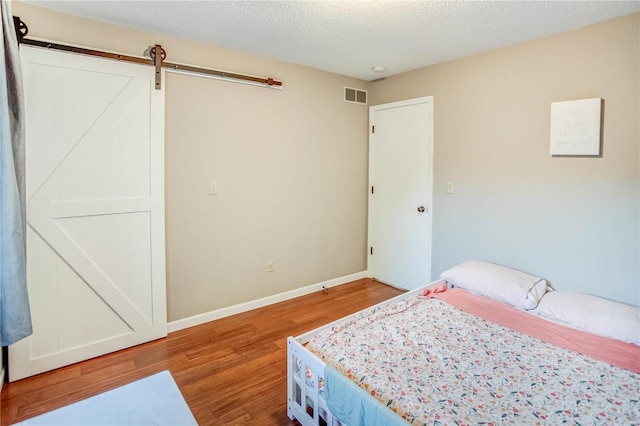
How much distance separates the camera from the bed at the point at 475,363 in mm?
1526

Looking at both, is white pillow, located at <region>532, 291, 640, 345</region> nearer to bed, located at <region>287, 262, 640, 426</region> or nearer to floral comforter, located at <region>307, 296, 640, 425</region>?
bed, located at <region>287, 262, 640, 426</region>

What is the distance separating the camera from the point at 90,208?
2.52 m

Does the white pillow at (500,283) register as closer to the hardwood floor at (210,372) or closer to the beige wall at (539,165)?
the beige wall at (539,165)

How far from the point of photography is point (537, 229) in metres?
2.89

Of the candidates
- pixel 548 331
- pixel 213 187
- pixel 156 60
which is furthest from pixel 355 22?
pixel 548 331

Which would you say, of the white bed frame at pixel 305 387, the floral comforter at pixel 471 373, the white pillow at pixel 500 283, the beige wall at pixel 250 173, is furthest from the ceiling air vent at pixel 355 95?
the white bed frame at pixel 305 387

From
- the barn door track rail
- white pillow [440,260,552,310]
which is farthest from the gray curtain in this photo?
white pillow [440,260,552,310]

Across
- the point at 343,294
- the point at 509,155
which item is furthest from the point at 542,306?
the point at 343,294

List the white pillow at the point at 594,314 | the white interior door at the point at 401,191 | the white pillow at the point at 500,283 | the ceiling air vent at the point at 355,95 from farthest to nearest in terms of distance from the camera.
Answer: the ceiling air vent at the point at 355,95 → the white interior door at the point at 401,191 → the white pillow at the point at 500,283 → the white pillow at the point at 594,314

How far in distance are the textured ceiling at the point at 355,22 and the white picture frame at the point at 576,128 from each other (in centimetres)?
58

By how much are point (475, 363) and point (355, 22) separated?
2.34 meters

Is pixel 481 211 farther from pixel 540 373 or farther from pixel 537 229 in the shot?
pixel 540 373

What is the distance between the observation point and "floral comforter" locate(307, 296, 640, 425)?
59.4 inches

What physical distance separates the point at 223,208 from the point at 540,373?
8.61 ft
